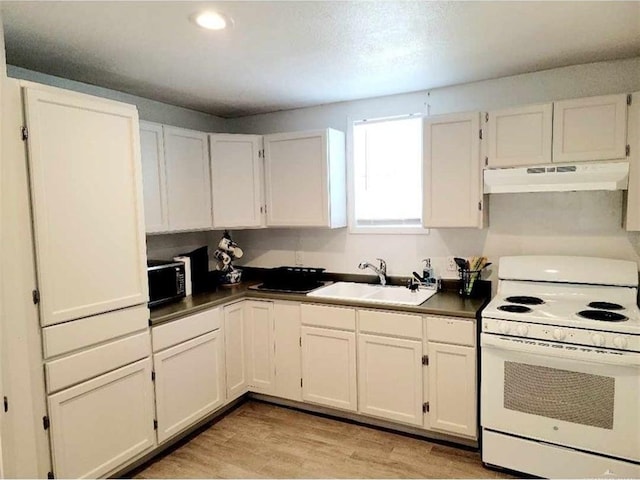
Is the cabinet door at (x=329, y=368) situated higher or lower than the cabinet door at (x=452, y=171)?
lower

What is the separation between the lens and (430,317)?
265 centimetres

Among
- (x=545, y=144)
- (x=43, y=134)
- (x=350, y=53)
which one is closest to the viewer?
(x=43, y=134)

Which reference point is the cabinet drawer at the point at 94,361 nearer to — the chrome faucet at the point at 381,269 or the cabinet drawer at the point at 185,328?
the cabinet drawer at the point at 185,328

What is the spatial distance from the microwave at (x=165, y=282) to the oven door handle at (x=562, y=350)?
6.61 ft

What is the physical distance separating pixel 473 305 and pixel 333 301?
0.92 m

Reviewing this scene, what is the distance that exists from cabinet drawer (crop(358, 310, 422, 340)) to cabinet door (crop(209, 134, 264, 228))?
124cm

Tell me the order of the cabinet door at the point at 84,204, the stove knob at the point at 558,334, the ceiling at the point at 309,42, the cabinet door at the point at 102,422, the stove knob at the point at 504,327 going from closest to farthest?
the ceiling at the point at 309,42 < the cabinet door at the point at 84,204 < the cabinet door at the point at 102,422 < the stove knob at the point at 558,334 < the stove knob at the point at 504,327

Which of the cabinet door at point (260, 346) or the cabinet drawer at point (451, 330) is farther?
the cabinet door at point (260, 346)

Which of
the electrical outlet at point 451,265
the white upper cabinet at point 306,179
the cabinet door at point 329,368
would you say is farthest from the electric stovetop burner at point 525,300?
the white upper cabinet at point 306,179

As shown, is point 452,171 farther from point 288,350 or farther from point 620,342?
point 288,350

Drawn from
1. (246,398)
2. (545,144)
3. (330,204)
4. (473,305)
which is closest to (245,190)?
(330,204)

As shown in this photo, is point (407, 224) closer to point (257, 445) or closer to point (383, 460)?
point (383, 460)

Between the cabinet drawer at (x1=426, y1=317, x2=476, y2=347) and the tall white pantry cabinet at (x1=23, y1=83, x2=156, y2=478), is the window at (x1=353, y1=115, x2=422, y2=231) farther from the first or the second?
the tall white pantry cabinet at (x1=23, y1=83, x2=156, y2=478)

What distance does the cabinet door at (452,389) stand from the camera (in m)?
2.57
